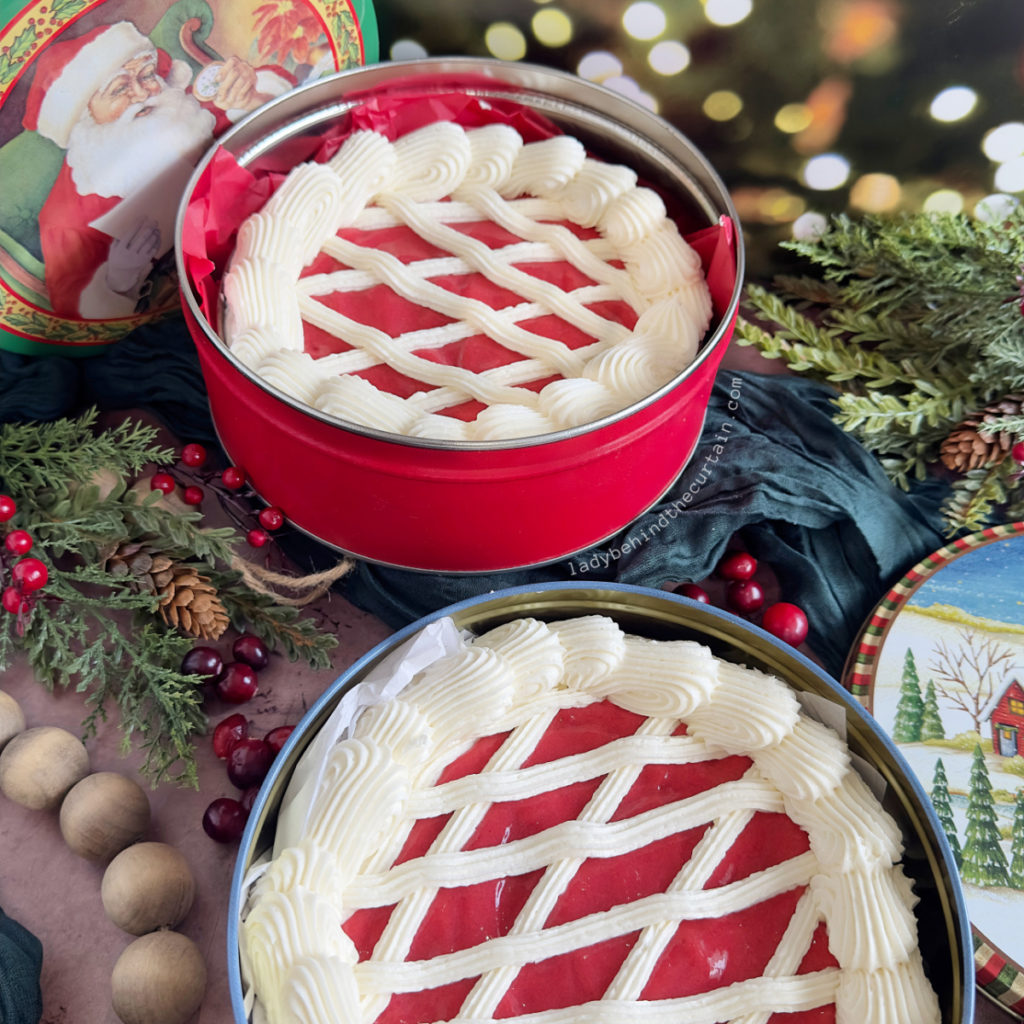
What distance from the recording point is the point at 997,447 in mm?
1480

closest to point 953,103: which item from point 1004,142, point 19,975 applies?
point 1004,142

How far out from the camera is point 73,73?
1299 mm

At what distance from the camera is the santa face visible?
135cm

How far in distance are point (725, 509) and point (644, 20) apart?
0.77 meters

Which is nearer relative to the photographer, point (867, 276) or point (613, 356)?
point (613, 356)

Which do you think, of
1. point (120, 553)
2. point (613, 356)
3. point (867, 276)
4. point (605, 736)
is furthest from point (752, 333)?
point (120, 553)

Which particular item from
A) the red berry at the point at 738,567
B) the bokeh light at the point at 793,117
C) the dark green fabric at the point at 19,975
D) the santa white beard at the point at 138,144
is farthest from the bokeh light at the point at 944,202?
the dark green fabric at the point at 19,975

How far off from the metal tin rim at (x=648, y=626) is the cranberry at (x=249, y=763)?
0.55 ft

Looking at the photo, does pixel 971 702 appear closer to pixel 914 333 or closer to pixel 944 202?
pixel 914 333

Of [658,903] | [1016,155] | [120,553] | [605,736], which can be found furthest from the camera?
[1016,155]

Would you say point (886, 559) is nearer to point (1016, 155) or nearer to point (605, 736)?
point (605, 736)

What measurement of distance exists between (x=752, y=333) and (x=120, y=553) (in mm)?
1023

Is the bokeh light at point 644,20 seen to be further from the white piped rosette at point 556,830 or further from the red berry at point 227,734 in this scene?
the red berry at point 227,734

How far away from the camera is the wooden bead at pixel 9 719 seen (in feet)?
4.10
